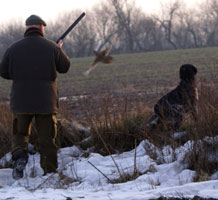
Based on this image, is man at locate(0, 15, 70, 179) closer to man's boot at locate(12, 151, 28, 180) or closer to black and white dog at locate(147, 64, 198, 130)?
man's boot at locate(12, 151, 28, 180)

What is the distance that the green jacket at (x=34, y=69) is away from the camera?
14.8ft

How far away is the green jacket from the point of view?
4.51m

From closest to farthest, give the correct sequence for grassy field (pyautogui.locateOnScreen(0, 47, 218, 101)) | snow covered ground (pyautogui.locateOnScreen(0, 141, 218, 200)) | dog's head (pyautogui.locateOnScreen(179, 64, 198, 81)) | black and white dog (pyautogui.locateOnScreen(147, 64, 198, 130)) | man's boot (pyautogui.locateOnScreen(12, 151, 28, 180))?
snow covered ground (pyautogui.locateOnScreen(0, 141, 218, 200)), man's boot (pyautogui.locateOnScreen(12, 151, 28, 180)), black and white dog (pyautogui.locateOnScreen(147, 64, 198, 130)), dog's head (pyautogui.locateOnScreen(179, 64, 198, 81)), grassy field (pyautogui.locateOnScreen(0, 47, 218, 101))

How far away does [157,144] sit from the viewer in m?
5.07

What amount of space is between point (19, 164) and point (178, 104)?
245 cm

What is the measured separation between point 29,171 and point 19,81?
128 cm

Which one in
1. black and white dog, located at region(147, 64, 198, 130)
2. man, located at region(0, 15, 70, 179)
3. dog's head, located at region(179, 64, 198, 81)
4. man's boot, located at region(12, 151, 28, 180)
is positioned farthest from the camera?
dog's head, located at region(179, 64, 198, 81)

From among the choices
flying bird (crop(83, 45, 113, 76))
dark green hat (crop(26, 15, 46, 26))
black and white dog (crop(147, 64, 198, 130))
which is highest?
dark green hat (crop(26, 15, 46, 26))

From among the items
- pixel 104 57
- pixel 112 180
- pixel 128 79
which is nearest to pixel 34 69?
pixel 112 180

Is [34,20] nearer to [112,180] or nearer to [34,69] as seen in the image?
[34,69]

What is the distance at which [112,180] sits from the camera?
4.30 meters

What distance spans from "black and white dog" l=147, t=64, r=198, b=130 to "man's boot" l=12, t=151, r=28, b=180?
1.95 metres

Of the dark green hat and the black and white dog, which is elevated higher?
the dark green hat

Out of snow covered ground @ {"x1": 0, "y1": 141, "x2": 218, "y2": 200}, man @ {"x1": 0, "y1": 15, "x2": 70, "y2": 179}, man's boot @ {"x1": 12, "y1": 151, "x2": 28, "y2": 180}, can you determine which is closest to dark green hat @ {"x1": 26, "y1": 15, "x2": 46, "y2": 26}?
man @ {"x1": 0, "y1": 15, "x2": 70, "y2": 179}
